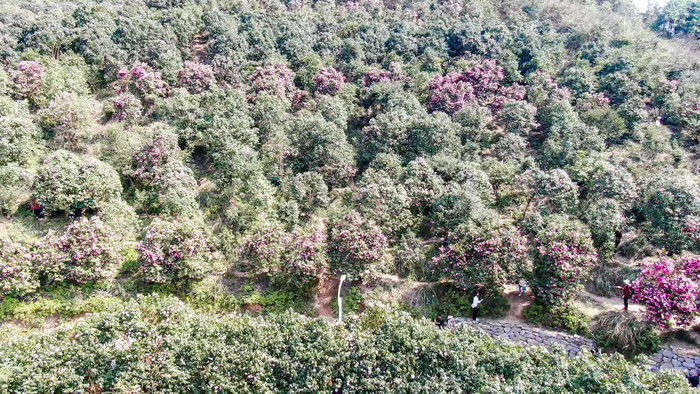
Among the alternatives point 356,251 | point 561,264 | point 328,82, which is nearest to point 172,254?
point 356,251

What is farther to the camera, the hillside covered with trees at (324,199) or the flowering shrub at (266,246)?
the flowering shrub at (266,246)

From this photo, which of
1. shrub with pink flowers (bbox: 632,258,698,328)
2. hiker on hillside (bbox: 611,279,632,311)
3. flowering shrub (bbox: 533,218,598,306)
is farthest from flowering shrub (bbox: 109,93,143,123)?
shrub with pink flowers (bbox: 632,258,698,328)

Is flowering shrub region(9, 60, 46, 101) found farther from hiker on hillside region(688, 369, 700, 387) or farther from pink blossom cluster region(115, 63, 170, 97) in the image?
hiker on hillside region(688, 369, 700, 387)

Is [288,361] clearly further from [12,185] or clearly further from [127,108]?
[127,108]

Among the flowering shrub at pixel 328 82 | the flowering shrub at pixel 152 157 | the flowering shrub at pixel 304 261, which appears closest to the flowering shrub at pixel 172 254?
the flowering shrub at pixel 304 261

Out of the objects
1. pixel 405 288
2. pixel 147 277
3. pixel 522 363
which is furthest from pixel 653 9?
pixel 147 277

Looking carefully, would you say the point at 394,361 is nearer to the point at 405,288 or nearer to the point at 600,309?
the point at 405,288

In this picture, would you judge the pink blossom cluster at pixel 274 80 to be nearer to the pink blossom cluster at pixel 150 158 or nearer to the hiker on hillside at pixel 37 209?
the pink blossom cluster at pixel 150 158
